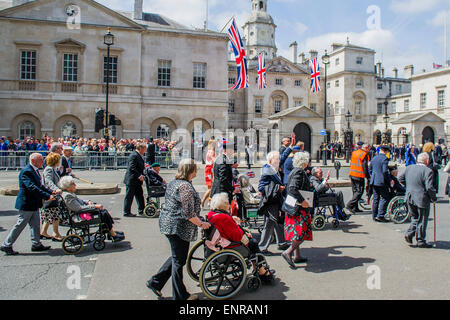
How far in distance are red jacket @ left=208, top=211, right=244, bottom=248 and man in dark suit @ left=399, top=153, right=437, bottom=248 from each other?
13.4 feet

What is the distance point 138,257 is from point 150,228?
2156mm

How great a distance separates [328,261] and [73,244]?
455 centimetres

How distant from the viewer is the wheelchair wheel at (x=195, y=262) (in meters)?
4.73

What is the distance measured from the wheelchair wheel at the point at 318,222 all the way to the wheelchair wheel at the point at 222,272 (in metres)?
3.94

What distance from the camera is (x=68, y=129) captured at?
95.4 ft

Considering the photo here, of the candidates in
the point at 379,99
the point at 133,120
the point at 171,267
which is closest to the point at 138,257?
the point at 171,267

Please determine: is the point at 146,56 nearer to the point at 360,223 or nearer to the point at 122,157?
the point at 122,157

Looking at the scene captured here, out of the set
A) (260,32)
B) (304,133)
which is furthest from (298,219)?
(260,32)

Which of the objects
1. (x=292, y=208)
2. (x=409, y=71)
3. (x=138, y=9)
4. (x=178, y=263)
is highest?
(x=409, y=71)

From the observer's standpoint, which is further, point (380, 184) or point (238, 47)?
point (238, 47)

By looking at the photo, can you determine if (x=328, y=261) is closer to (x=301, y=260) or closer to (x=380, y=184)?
(x=301, y=260)

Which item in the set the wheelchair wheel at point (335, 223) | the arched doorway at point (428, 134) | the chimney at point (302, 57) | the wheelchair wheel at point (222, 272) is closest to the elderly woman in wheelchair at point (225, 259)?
the wheelchair wheel at point (222, 272)

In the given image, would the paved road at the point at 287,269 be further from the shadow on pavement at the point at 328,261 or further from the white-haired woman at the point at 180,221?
the white-haired woman at the point at 180,221

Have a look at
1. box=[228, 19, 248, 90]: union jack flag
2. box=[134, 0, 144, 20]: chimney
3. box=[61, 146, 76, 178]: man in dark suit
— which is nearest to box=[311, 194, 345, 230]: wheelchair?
box=[61, 146, 76, 178]: man in dark suit
